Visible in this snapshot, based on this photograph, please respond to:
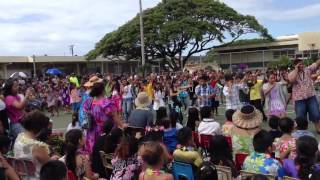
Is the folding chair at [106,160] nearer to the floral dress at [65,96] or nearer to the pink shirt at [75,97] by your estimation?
the pink shirt at [75,97]

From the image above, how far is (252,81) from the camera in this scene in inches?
640

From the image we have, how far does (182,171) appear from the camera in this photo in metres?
5.87

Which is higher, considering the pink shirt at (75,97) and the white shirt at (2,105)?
the white shirt at (2,105)

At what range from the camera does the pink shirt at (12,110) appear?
26.7 ft

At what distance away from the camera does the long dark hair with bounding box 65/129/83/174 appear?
18.3 feet

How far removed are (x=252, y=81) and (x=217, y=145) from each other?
1086cm

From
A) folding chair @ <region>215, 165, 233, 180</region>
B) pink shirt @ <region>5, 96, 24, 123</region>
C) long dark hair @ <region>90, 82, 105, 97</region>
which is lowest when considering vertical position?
folding chair @ <region>215, 165, 233, 180</region>

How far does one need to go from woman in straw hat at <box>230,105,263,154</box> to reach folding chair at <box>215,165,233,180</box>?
1.93m

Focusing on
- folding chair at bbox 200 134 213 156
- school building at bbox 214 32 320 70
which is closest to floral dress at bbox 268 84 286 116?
folding chair at bbox 200 134 213 156

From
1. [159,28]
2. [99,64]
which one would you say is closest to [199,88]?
[159,28]

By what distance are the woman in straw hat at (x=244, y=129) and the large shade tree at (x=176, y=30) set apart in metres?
39.4

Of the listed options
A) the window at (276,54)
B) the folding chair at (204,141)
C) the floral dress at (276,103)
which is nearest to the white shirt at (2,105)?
the folding chair at (204,141)

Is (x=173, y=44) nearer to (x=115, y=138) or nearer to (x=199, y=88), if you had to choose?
(x=199, y=88)

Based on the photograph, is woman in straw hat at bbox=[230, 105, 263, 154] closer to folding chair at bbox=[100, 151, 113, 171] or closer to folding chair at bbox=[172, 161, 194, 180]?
folding chair at bbox=[172, 161, 194, 180]
